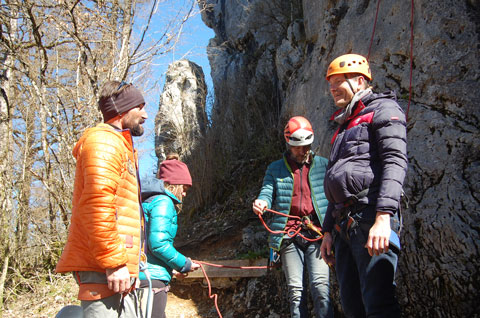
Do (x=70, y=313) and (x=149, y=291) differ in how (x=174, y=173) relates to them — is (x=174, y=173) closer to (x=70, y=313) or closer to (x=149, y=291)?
(x=149, y=291)

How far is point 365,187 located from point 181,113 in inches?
420

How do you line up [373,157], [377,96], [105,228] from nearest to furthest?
[105,228], [373,157], [377,96]

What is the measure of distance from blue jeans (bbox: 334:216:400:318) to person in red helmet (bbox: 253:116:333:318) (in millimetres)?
678

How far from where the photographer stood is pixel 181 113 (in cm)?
1223

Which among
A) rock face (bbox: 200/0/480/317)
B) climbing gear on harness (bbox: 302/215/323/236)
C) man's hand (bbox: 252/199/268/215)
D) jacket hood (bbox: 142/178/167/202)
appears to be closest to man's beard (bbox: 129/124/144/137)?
jacket hood (bbox: 142/178/167/202)

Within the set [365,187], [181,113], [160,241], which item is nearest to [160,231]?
Answer: [160,241]

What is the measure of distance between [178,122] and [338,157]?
9.54m

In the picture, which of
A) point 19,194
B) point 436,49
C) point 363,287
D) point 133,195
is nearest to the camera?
point 363,287

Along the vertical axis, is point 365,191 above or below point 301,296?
above

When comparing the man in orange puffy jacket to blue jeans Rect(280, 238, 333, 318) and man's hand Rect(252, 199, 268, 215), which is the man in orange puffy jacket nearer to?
man's hand Rect(252, 199, 268, 215)

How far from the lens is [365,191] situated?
6.42 feet

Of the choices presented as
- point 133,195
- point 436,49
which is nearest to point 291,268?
point 133,195

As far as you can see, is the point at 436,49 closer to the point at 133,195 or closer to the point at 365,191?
the point at 365,191

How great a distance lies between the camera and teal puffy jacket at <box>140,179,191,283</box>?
246 centimetres
